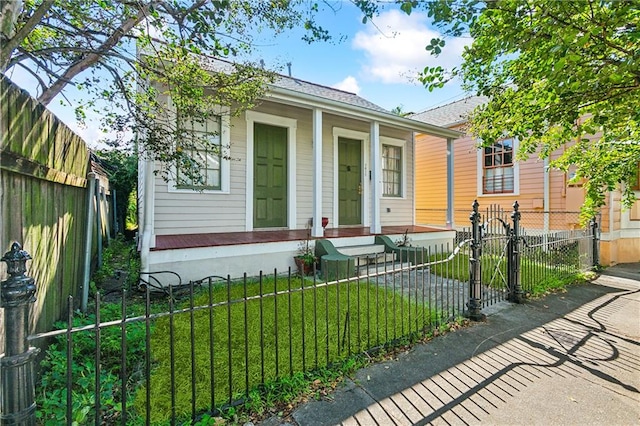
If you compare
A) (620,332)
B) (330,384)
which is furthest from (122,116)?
(620,332)

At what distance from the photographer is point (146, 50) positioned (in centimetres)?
402

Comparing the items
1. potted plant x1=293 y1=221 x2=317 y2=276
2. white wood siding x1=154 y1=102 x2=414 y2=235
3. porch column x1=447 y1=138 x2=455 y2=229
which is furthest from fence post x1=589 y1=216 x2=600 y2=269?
potted plant x1=293 y1=221 x2=317 y2=276

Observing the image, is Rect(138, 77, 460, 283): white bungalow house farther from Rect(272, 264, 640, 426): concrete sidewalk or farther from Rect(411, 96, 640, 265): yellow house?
Rect(272, 264, 640, 426): concrete sidewalk

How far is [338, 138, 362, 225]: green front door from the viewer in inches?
312

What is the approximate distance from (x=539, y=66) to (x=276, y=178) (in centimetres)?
503

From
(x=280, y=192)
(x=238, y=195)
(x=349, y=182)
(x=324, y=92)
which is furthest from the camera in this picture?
(x=324, y=92)

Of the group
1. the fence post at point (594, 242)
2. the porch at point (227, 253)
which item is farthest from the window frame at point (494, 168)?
the porch at point (227, 253)

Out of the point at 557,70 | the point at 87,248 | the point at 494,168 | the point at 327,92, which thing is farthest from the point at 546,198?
the point at 87,248

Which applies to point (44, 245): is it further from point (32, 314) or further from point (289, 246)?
point (289, 246)

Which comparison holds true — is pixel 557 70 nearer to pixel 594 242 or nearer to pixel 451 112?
pixel 594 242

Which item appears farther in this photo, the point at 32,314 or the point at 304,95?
the point at 304,95

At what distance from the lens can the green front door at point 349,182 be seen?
793 centimetres

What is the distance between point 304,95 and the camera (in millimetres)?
5820

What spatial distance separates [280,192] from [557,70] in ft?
17.5
